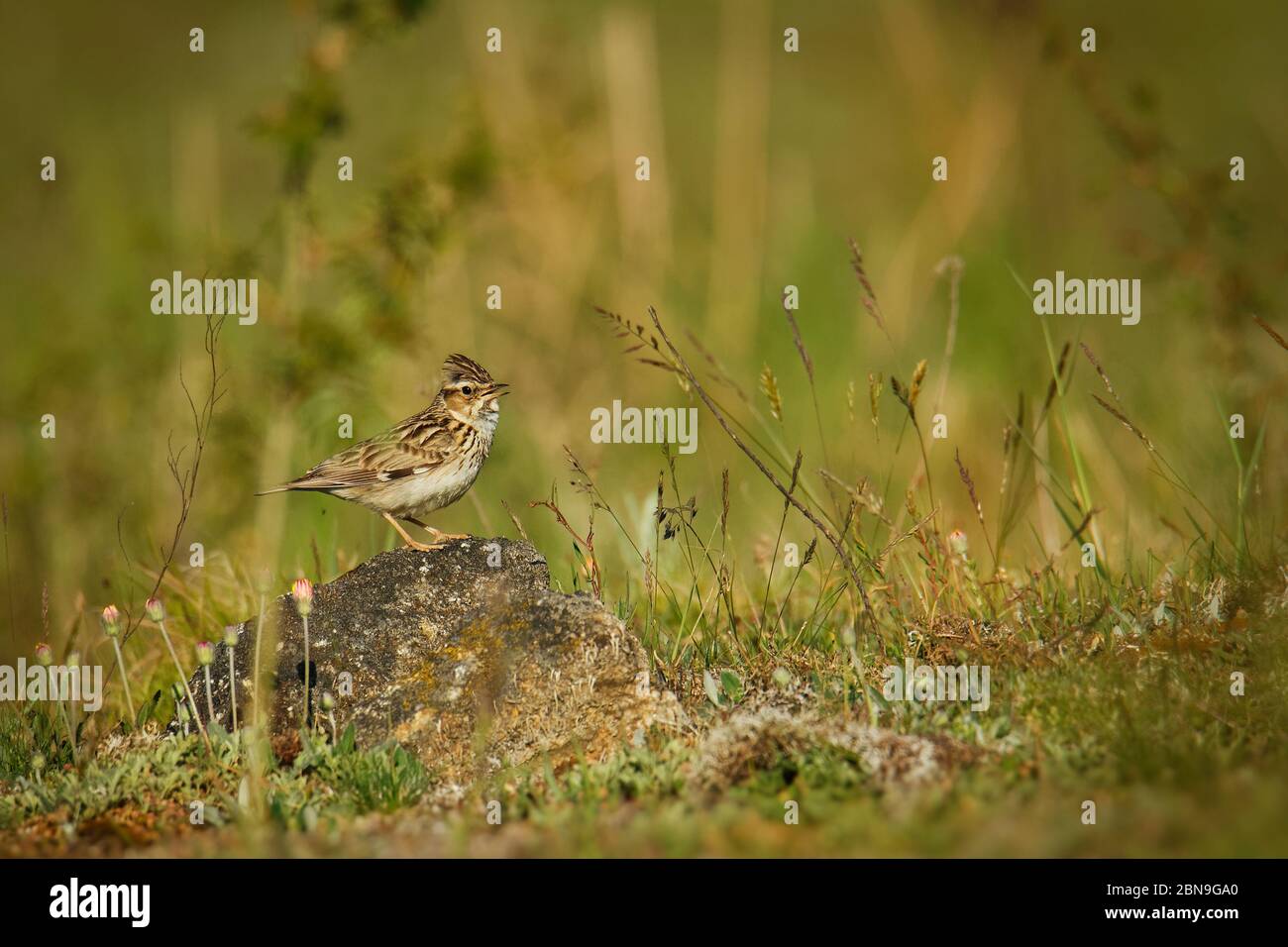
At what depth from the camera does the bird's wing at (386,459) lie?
20.3 ft

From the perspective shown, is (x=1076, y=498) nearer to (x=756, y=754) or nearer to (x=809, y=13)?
(x=756, y=754)

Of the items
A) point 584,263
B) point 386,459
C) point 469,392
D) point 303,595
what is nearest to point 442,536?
point 386,459

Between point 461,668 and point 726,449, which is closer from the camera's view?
point 461,668

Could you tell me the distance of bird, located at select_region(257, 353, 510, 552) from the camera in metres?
6.17

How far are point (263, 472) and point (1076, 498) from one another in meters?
4.75

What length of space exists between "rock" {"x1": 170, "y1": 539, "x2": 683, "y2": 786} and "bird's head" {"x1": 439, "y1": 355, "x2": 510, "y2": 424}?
119 centimetres

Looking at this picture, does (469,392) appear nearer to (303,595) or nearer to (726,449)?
(303,595)

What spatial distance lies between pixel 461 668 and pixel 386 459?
1472mm

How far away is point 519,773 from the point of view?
4785 millimetres

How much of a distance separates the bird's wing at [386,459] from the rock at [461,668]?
0.83 m

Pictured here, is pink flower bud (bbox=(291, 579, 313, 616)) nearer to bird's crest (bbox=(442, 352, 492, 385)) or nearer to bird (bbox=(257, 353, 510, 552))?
bird (bbox=(257, 353, 510, 552))

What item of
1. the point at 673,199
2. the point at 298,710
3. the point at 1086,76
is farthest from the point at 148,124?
the point at 298,710

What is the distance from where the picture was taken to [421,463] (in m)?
6.18

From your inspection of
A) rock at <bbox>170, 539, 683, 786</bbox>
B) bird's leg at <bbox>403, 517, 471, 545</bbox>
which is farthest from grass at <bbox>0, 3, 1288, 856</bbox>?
bird's leg at <bbox>403, 517, 471, 545</bbox>
